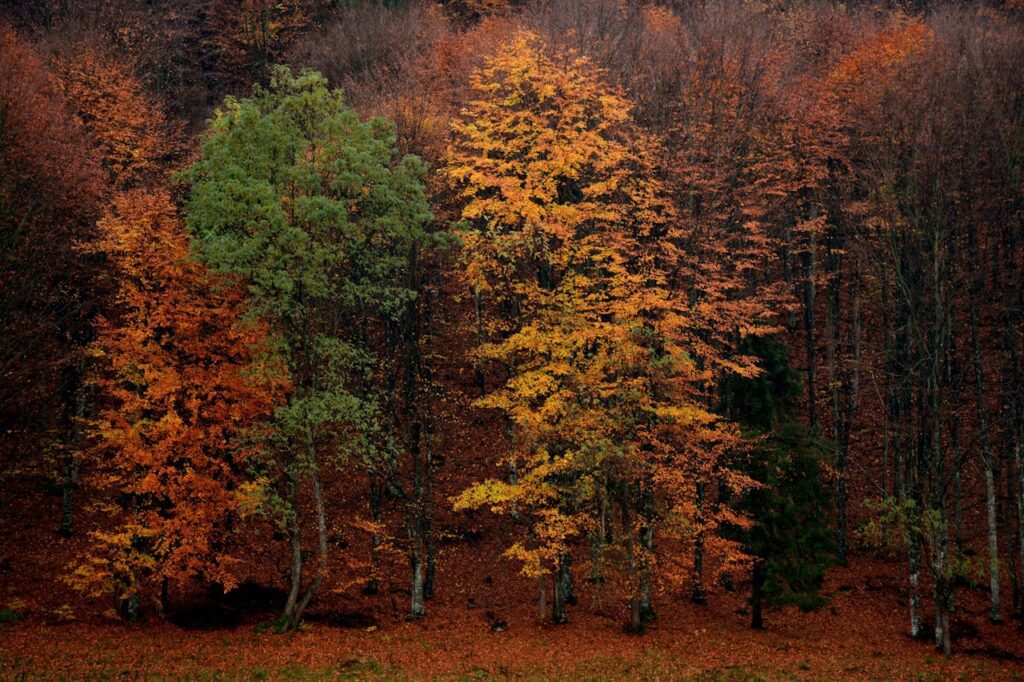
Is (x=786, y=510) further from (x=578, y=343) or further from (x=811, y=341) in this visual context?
(x=811, y=341)

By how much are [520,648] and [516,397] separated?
26.2 feet

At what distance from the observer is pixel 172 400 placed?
76.1 feet

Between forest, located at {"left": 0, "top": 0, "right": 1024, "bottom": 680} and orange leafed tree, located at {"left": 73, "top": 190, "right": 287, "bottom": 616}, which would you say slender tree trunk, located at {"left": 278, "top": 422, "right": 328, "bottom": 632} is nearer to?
forest, located at {"left": 0, "top": 0, "right": 1024, "bottom": 680}

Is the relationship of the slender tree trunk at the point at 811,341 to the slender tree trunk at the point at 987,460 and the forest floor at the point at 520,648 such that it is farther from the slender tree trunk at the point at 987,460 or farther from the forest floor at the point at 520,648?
the forest floor at the point at 520,648

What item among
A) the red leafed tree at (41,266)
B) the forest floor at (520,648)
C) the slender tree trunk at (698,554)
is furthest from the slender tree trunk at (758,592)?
the red leafed tree at (41,266)

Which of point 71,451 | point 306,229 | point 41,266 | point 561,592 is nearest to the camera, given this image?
point 41,266

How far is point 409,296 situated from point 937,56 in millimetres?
29004

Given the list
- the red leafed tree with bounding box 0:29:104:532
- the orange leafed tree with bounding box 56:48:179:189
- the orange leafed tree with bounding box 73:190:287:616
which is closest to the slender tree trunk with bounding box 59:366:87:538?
the red leafed tree with bounding box 0:29:104:532

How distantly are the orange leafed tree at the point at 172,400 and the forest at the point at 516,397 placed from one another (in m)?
0.13

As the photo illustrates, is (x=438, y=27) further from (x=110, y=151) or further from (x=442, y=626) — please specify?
(x=442, y=626)

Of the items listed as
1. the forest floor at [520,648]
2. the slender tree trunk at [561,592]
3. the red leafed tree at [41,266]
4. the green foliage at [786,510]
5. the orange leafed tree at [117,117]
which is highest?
the orange leafed tree at [117,117]

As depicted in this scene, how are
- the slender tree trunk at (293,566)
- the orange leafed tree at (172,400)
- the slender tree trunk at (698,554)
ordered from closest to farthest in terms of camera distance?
the orange leafed tree at (172,400) → the slender tree trunk at (293,566) → the slender tree trunk at (698,554)

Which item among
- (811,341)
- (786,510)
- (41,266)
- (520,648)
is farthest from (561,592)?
(811,341)

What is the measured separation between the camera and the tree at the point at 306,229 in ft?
73.7
